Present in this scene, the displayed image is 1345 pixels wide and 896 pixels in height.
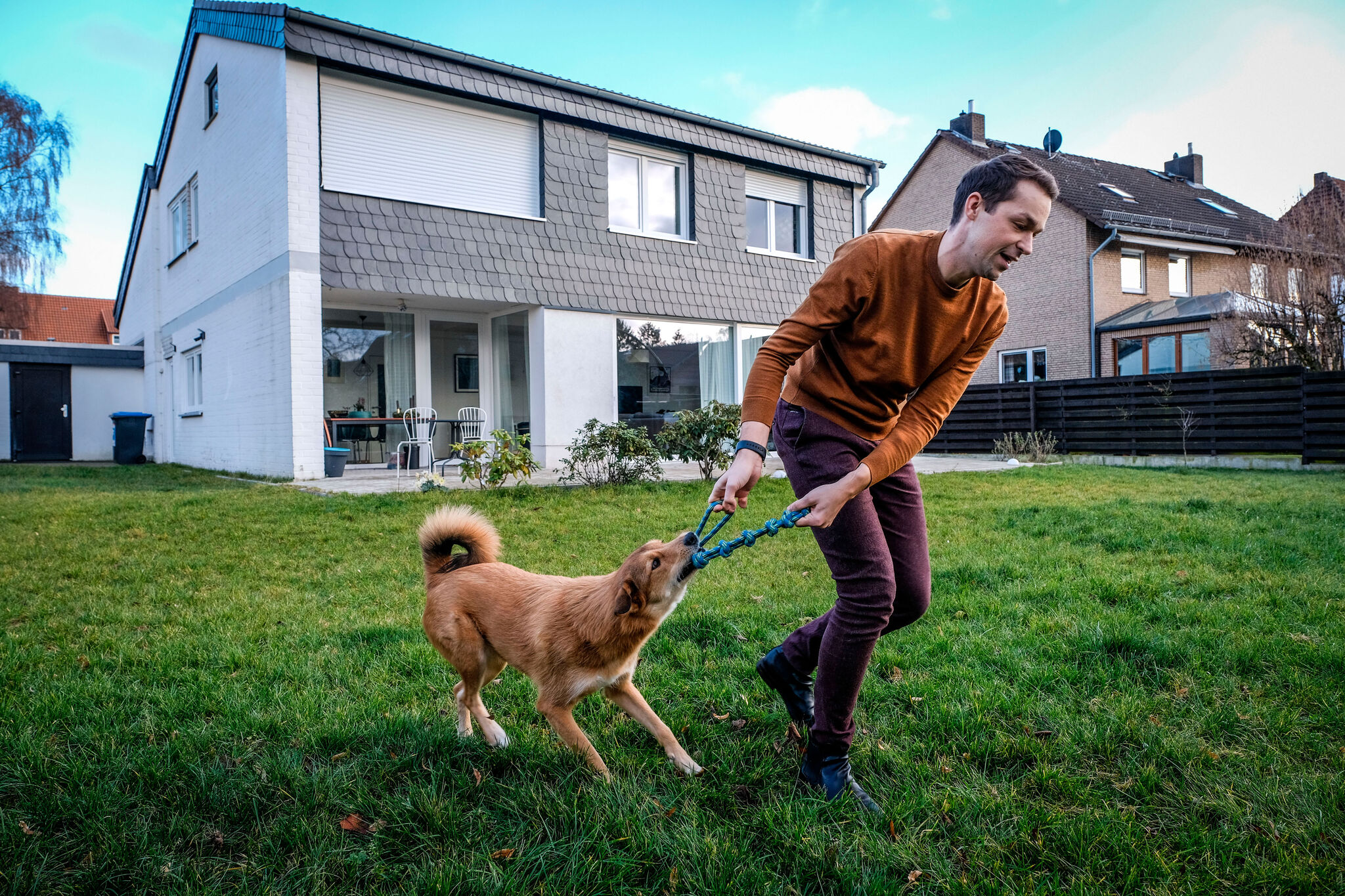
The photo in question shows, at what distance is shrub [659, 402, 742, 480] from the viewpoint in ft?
34.1

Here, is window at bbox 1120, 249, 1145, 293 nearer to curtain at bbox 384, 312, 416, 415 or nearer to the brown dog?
curtain at bbox 384, 312, 416, 415

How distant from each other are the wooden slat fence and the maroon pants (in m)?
14.5

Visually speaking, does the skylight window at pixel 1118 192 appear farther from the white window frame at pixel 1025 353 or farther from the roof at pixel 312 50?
the roof at pixel 312 50

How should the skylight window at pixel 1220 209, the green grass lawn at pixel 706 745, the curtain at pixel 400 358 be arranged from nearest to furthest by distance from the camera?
the green grass lawn at pixel 706 745 < the curtain at pixel 400 358 < the skylight window at pixel 1220 209

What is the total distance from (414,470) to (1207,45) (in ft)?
52.8

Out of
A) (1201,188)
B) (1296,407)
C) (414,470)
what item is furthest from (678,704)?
(1201,188)

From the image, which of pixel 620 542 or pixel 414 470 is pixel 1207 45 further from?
pixel 414 470

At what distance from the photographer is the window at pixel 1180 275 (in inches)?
977

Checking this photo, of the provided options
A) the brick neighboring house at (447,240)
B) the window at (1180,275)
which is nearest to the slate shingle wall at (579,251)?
the brick neighboring house at (447,240)

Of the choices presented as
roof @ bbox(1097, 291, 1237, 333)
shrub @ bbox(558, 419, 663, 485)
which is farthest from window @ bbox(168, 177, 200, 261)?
roof @ bbox(1097, 291, 1237, 333)

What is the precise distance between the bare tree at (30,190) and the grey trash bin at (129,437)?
859cm

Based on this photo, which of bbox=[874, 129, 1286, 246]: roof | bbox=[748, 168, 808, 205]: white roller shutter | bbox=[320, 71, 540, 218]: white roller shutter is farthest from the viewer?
bbox=[874, 129, 1286, 246]: roof

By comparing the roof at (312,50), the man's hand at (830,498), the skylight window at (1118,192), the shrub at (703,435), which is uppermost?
the skylight window at (1118,192)

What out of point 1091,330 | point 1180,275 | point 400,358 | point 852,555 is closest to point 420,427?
point 400,358
